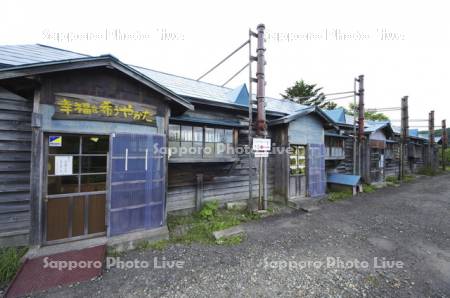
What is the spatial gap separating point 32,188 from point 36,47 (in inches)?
206

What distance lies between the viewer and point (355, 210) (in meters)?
7.37

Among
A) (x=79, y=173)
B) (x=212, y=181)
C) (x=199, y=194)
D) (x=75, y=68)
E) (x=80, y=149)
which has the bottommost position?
(x=199, y=194)

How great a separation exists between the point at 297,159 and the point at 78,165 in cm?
815

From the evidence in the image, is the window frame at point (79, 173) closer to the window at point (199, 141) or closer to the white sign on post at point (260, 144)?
the window at point (199, 141)

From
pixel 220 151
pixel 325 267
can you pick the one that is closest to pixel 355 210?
pixel 325 267

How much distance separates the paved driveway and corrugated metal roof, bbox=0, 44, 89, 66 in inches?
218

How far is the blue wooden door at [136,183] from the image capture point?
4.33 m

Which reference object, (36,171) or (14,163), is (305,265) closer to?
(36,171)

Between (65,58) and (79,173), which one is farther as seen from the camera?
(65,58)

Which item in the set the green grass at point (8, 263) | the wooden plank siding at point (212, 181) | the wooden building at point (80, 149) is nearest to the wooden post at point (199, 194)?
the wooden plank siding at point (212, 181)

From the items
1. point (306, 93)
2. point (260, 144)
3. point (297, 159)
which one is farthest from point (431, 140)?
point (260, 144)

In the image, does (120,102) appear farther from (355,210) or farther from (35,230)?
(355,210)

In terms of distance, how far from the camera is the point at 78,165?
13.8 feet

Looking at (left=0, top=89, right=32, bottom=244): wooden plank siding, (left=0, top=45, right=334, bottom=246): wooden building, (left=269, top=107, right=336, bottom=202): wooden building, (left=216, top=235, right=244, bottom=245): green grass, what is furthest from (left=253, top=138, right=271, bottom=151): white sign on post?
(left=0, top=89, right=32, bottom=244): wooden plank siding
